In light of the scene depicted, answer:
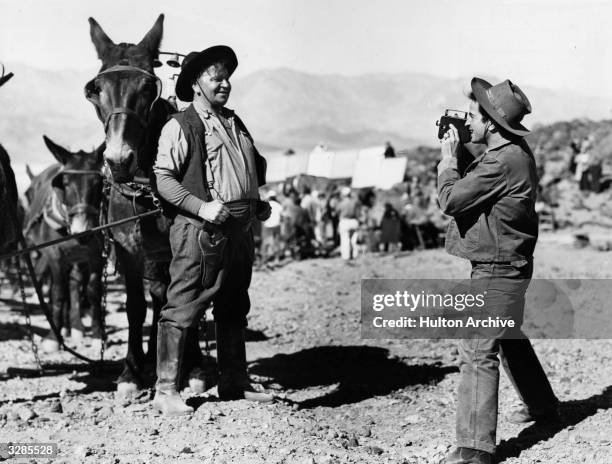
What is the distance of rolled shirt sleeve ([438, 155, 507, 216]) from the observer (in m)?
5.11

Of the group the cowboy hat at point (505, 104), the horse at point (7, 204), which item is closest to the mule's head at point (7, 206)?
the horse at point (7, 204)

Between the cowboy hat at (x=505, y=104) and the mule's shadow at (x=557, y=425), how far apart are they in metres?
1.97

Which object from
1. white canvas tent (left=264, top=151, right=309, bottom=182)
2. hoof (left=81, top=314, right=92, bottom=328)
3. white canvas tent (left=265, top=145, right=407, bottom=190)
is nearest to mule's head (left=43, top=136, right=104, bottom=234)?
hoof (left=81, top=314, right=92, bottom=328)

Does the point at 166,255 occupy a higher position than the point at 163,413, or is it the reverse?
the point at 166,255

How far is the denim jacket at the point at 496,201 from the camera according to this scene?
5129 mm

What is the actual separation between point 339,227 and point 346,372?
13950mm

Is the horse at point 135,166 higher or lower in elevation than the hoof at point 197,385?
higher

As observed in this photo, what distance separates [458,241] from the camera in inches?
213

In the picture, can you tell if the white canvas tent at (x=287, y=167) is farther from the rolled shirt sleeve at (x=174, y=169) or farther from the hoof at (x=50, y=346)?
the rolled shirt sleeve at (x=174, y=169)

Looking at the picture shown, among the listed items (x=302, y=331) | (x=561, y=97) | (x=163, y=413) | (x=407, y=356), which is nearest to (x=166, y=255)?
(x=163, y=413)

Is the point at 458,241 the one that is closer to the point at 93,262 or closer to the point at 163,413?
the point at 163,413

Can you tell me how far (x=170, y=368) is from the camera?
6145 mm

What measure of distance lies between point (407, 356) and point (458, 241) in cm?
383

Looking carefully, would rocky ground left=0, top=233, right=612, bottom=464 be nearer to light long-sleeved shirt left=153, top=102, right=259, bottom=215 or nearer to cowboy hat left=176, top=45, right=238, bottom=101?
light long-sleeved shirt left=153, top=102, right=259, bottom=215
